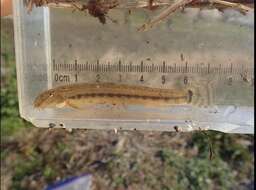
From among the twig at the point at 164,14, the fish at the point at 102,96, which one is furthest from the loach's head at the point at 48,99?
the twig at the point at 164,14

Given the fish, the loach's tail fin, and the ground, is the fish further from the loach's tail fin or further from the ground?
the ground

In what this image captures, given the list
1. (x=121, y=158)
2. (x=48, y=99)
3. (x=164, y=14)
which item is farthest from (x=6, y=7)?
(x=121, y=158)

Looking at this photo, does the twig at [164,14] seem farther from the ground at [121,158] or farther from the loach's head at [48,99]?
the ground at [121,158]

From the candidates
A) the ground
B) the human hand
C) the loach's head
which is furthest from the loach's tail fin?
the ground

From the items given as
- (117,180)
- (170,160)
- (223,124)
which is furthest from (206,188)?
(223,124)

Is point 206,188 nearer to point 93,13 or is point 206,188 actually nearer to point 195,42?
point 195,42

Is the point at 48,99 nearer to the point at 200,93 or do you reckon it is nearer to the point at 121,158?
the point at 200,93
